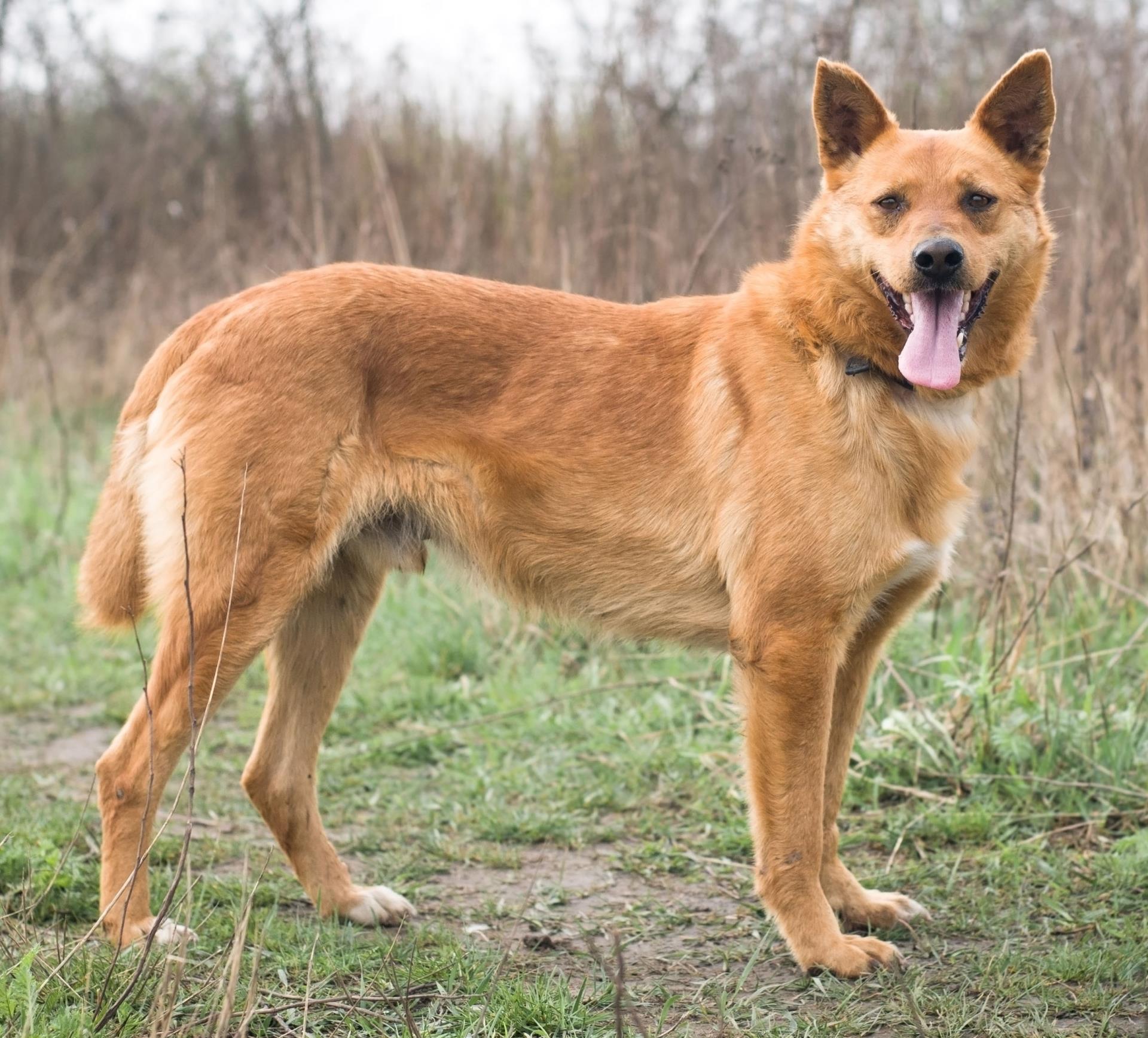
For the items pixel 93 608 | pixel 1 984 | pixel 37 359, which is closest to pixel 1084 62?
pixel 93 608

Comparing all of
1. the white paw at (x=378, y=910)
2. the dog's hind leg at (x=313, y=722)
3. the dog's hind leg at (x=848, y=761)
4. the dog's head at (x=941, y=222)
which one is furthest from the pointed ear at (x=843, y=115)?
the white paw at (x=378, y=910)

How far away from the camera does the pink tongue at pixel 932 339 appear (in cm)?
279

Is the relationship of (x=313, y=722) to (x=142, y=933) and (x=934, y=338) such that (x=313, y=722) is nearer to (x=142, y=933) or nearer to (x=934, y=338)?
(x=142, y=933)

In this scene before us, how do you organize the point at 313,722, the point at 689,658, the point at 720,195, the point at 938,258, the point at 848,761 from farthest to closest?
the point at 720,195 < the point at 689,658 < the point at 313,722 < the point at 848,761 < the point at 938,258

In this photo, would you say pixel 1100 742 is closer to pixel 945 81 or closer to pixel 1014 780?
pixel 1014 780

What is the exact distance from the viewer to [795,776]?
287 centimetres

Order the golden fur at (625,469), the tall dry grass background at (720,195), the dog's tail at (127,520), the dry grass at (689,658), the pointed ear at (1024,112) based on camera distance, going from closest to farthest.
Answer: the dry grass at (689,658) → the golden fur at (625,469) → the pointed ear at (1024,112) → the dog's tail at (127,520) → the tall dry grass background at (720,195)

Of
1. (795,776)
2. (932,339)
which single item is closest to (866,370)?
(932,339)

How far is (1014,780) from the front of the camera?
365cm

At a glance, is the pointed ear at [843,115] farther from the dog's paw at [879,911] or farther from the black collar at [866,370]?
the dog's paw at [879,911]

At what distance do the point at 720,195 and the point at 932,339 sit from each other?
116 inches

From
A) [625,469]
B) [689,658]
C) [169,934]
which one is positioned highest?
[625,469]

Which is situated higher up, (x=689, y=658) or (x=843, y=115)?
(x=843, y=115)

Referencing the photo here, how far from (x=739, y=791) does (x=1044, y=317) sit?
8.51 feet
